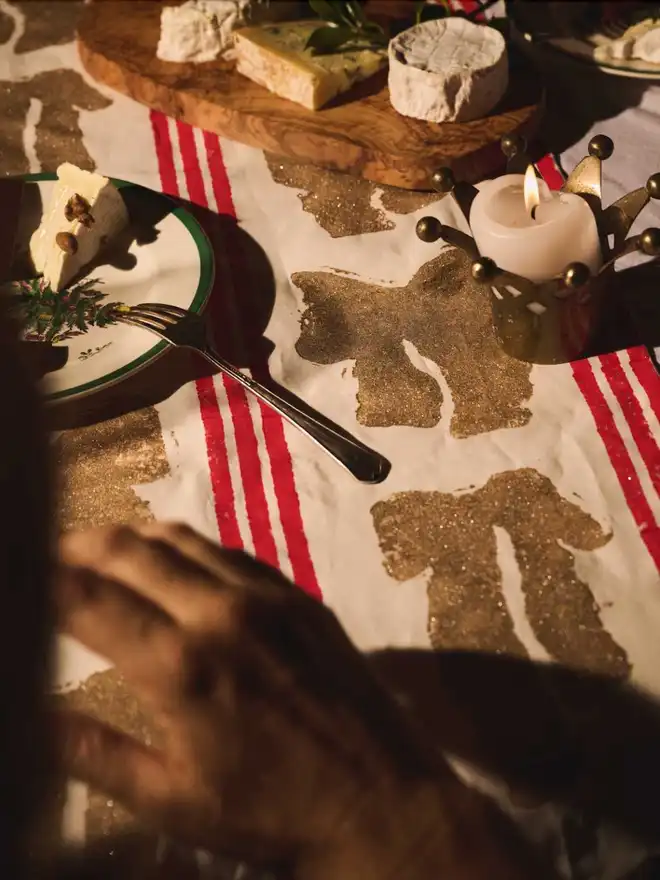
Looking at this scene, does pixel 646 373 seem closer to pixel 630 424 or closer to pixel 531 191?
pixel 630 424

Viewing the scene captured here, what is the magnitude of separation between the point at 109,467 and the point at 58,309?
0.58ft

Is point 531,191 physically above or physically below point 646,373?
above

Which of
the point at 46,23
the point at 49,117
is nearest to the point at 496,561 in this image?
the point at 49,117

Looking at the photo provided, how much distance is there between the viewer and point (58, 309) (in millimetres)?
746

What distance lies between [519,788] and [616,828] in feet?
0.18

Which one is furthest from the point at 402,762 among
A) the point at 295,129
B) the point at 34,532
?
the point at 295,129

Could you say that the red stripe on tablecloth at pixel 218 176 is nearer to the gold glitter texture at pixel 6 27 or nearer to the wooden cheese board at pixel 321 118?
the wooden cheese board at pixel 321 118

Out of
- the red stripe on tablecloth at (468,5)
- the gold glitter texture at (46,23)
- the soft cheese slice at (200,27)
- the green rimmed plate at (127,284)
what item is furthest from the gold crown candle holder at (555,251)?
the gold glitter texture at (46,23)

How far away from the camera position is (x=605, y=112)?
0.95 meters

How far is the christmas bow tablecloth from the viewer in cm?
56

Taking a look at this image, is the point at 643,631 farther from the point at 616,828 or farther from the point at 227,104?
the point at 227,104

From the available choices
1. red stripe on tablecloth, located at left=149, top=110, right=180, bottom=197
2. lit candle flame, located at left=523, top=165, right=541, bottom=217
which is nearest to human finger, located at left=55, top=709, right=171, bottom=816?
lit candle flame, located at left=523, top=165, right=541, bottom=217

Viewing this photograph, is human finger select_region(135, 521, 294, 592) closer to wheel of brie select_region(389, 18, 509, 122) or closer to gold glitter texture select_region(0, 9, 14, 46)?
wheel of brie select_region(389, 18, 509, 122)

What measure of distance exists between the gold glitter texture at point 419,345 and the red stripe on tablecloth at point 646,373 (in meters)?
0.09
